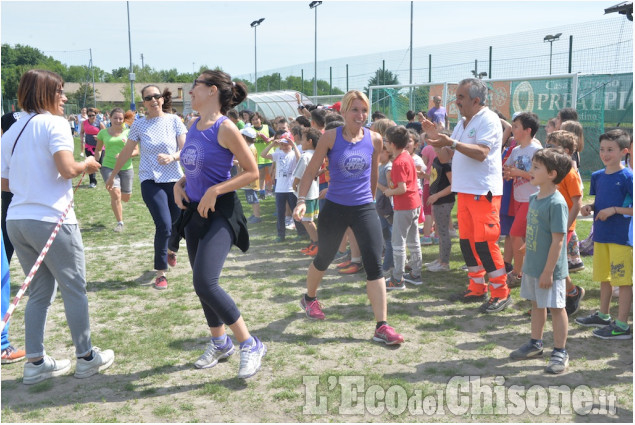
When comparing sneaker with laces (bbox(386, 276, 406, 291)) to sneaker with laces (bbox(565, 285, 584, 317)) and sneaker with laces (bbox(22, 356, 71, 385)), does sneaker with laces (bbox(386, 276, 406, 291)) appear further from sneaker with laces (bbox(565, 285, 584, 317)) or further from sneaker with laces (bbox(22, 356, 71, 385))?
sneaker with laces (bbox(22, 356, 71, 385))

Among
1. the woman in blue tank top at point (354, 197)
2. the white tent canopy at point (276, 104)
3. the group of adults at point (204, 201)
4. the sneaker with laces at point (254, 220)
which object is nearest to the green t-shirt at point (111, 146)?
the sneaker with laces at point (254, 220)

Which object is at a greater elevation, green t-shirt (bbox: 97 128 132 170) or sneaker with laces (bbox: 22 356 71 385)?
green t-shirt (bbox: 97 128 132 170)

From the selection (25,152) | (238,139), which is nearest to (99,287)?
(25,152)

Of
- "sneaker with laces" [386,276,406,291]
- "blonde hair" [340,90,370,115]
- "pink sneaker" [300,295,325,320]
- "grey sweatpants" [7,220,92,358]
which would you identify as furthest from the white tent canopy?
"grey sweatpants" [7,220,92,358]

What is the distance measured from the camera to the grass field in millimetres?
3607

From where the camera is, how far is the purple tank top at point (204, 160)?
13.2 ft

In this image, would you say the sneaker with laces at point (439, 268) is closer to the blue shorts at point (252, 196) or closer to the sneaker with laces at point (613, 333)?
the sneaker with laces at point (613, 333)

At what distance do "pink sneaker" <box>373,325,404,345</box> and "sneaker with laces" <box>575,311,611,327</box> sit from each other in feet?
5.52

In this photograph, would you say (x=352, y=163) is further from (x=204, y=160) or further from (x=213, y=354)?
(x=213, y=354)

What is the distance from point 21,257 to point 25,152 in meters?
0.74

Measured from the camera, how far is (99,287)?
6402 mm

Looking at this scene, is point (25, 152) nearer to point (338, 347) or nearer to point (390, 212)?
point (338, 347)

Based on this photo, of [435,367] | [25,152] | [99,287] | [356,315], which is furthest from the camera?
[99,287]

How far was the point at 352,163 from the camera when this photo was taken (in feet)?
15.6
